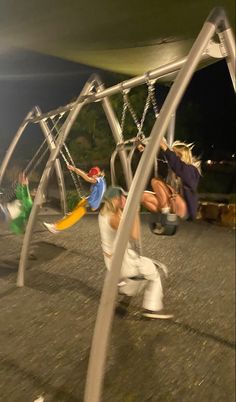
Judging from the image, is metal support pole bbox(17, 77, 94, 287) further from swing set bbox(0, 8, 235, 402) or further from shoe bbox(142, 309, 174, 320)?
shoe bbox(142, 309, 174, 320)

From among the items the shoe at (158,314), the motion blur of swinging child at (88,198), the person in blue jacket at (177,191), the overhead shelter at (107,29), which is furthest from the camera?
the shoe at (158,314)

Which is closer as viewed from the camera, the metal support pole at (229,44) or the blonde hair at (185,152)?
the metal support pole at (229,44)

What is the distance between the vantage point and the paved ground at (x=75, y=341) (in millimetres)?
967

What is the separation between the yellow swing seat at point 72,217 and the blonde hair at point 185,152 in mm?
273

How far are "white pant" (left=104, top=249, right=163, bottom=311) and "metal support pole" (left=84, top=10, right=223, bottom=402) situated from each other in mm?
66

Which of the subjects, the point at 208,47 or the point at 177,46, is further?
the point at 177,46

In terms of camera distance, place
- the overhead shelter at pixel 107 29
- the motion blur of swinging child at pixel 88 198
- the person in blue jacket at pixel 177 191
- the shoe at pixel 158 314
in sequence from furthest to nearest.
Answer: the shoe at pixel 158 314 → the person in blue jacket at pixel 177 191 → the motion blur of swinging child at pixel 88 198 → the overhead shelter at pixel 107 29

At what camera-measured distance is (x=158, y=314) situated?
1328 millimetres

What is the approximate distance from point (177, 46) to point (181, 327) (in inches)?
33.4

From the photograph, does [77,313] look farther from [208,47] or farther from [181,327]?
[208,47]

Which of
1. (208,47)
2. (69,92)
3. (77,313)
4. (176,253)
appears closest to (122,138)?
(69,92)

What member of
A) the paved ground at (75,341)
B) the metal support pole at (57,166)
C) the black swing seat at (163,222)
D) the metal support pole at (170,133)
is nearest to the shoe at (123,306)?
the paved ground at (75,341)

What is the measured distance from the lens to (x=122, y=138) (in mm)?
1026

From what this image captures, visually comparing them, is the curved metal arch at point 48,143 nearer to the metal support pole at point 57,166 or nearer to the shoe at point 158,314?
the metal support pole at point 57,166
